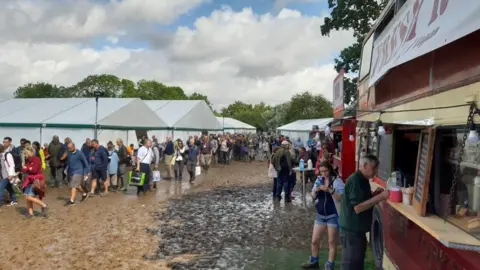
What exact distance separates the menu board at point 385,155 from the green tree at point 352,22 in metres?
18.5

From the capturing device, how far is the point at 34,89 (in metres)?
76.9

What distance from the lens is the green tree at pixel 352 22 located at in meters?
25.5

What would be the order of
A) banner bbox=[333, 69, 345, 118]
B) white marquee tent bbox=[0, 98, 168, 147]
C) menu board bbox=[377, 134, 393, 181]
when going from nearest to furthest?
menu board bbox=[377, 134, 393, 181], banner bbox=[333, 69, 345, 118], white marquee tent bbox=[0, 98, 168, 147]

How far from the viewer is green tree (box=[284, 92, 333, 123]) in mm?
62037

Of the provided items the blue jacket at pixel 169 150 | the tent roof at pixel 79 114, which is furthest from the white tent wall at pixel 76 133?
the blue jacket at pixel 169 150

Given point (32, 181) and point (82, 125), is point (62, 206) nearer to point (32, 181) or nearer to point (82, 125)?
point (32, 181)

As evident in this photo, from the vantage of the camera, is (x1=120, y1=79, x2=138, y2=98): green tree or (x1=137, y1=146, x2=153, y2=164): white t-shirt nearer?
(x1=137, y1=146, x2=153, y2=164): white t-shirt


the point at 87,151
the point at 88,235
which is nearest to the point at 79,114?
the point at 87,151

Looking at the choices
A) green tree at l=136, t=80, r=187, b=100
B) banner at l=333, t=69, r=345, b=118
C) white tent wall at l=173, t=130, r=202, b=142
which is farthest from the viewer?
green tree at l=136, t=80, r=187, b=100

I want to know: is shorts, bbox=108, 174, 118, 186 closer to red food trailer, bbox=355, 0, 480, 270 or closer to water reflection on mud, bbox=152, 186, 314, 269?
water reflection on mud, bbox=152, 186, 314, 269

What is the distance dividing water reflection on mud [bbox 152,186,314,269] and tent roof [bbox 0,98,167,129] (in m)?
9.90

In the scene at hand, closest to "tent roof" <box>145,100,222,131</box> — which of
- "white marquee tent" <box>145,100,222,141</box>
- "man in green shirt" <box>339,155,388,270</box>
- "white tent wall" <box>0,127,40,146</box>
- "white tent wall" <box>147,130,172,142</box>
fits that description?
"white marquee tent" <box>145,100,222,141</box>

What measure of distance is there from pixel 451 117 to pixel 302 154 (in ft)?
37.8

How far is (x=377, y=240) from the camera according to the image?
6.89 metres
